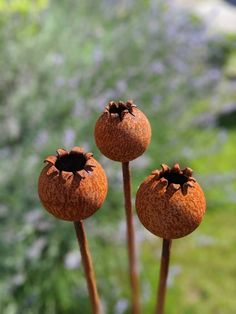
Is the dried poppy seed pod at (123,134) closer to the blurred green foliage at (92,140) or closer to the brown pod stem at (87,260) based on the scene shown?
the brown pod stem at (87,260)

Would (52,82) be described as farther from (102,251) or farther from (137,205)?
(137,205)

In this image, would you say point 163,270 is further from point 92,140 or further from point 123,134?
point 92,140

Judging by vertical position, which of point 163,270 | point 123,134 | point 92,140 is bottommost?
point 163,270

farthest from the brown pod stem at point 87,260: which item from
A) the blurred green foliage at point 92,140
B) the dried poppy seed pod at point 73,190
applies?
the blurred green foliage at point 92,140

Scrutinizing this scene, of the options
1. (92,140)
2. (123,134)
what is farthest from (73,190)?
(92,140)

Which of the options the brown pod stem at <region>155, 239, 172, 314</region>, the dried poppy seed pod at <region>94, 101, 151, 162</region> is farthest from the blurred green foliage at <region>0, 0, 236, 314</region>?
the dried poppy seed pod at <region>94, 101, 151, 162</region>

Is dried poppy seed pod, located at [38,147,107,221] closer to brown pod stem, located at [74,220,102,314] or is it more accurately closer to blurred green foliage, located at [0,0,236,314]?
brown pod stem, located at [74,220,102,314]
